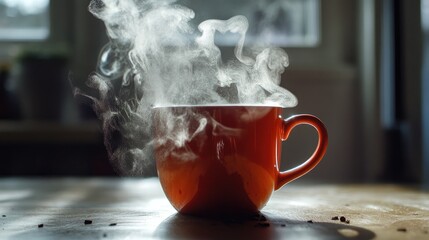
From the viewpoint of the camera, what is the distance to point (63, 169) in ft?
5.90

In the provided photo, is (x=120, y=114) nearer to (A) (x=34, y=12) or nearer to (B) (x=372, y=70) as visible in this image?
(B) (x=372, y=70)

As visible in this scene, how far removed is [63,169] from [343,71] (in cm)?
99

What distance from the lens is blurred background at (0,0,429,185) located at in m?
1.71

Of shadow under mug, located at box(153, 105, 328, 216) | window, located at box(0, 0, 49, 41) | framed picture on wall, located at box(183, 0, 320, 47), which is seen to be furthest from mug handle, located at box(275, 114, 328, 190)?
window, located at box(0, 0, 49, 41)

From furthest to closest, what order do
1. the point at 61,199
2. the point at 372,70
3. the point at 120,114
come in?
the point at 372,70 < the point at 61,199 < the point at 120,114

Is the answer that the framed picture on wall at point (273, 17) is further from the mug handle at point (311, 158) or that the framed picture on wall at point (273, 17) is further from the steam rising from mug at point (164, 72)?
the mug handle at point (311, 158)

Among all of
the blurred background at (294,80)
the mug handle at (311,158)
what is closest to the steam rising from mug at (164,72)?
the mug handle at (311,158)

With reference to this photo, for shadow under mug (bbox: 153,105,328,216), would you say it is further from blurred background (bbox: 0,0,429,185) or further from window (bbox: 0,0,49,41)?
window (bbox: 0,0,49,41)

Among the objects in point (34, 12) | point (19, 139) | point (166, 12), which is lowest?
point (19, 139)

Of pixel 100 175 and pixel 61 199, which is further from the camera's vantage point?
pixel 100 175

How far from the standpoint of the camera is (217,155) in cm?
64

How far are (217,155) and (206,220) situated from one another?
0.08 metres

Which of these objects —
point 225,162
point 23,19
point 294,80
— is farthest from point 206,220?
point 23,19

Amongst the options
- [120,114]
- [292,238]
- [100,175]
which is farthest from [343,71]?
[292,238]
